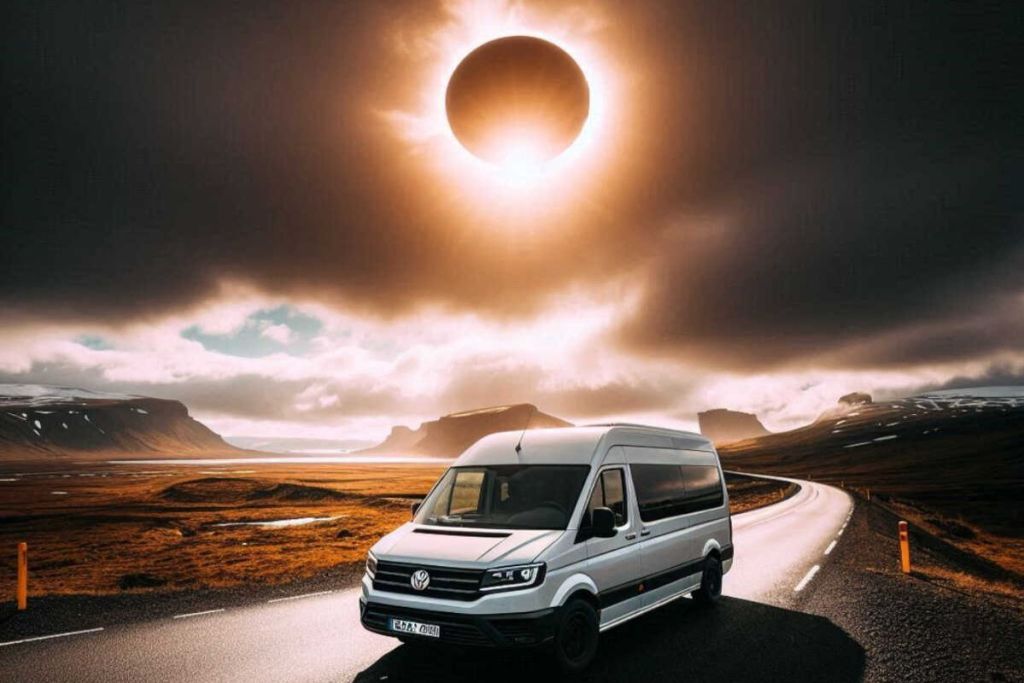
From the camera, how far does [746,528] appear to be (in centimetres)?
2298

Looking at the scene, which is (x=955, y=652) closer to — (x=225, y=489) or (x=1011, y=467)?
(x=225, y=489)

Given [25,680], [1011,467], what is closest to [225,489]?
[25,680]

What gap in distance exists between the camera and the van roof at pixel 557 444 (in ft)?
24.4

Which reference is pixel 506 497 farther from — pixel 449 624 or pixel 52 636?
pixel 52 636

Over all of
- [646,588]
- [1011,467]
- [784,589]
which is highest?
[646,588]

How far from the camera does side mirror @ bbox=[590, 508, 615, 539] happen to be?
641cm

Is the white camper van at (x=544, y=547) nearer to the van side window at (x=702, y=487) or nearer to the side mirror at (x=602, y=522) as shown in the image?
the side mirror at (x=602, y=522)

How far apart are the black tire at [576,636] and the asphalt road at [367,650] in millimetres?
246

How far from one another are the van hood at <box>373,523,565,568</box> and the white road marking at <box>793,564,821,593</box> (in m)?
7.53

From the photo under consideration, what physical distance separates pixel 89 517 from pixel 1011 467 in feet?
470

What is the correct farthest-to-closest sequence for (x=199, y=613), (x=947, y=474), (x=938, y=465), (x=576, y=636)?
(x=938, y=465) < (x=947, y=474) < (x=199, y=613) < (x=576, y=636)

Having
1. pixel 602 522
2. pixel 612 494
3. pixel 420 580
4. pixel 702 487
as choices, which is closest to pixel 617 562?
pixel 612 494

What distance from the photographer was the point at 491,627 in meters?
5.69

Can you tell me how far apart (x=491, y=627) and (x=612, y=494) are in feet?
7.81
